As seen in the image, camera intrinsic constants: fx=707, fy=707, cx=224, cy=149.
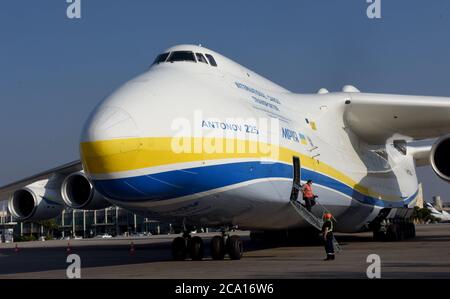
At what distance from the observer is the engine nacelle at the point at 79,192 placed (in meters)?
17.5

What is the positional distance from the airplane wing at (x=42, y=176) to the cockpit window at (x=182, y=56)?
535 cm

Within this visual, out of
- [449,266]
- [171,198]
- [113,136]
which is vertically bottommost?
[449,266]

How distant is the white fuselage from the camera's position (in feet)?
35.9

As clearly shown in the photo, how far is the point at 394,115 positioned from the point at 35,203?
9.75 meters

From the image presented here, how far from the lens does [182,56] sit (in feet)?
45.8

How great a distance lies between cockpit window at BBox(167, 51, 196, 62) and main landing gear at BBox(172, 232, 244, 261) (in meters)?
3.43

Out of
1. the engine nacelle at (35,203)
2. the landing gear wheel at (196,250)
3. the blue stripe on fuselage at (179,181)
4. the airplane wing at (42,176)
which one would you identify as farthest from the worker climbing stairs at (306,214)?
the engine nacelle at (35,203)

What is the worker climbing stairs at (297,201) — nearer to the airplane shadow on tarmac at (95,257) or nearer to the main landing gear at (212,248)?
the airplane shadow on tarmac at (95,257)

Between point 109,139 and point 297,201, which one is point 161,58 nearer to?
point 109,139

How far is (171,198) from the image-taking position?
37.6 feet

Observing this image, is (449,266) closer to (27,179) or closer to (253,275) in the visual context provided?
(253,275)

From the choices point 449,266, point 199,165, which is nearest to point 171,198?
point 199,165

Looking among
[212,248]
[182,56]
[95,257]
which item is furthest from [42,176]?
[212,248]
